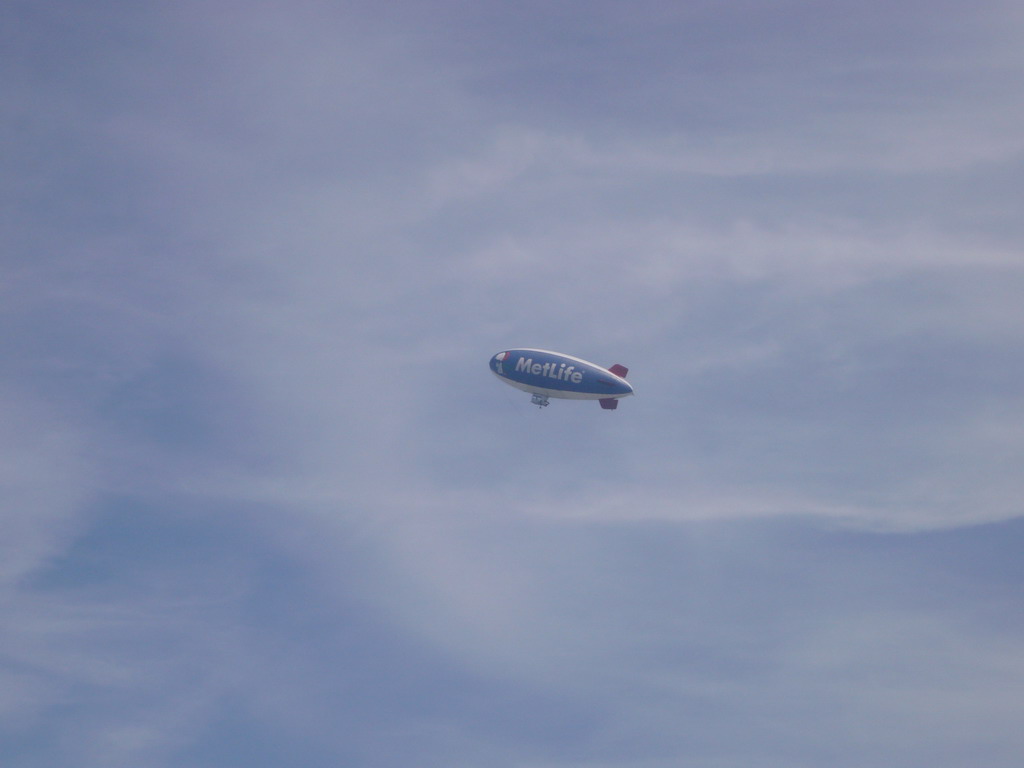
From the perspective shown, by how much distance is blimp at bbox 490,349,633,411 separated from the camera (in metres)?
190

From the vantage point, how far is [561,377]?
191250mm

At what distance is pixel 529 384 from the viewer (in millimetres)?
194625

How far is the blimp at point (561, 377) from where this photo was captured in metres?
190

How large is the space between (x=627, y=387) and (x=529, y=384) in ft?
52.8

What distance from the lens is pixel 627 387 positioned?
625 ft
